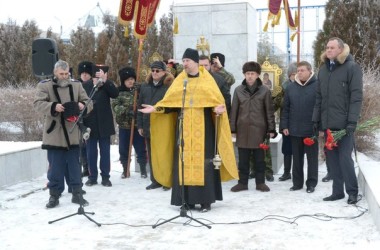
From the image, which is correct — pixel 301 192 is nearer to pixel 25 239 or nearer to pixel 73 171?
pixel 73 171

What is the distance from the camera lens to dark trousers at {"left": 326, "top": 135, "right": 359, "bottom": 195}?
5.43m

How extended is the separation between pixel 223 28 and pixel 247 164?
264cm

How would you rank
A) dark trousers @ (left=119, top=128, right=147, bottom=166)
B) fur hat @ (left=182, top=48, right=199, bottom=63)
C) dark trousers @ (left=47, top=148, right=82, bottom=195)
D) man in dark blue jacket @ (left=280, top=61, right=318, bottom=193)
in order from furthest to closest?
1. dark trousers @ (left=119, top=128, right=147, bottom=166)
2. man in dark blue jacket @ (left=280, top=61, right=318, bottom=193)
3. dark trousers @ (left=47, top=148, right=82, bottom=195)
4. fur hat @ (left=182, top=48, right=199, bottom=63)

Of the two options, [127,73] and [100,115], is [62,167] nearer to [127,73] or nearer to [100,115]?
[100,115]

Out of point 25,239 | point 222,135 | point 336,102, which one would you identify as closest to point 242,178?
point 222,135

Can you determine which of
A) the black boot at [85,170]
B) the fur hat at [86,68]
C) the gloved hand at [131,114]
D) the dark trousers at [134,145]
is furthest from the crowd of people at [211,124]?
the black boot at [85,170]

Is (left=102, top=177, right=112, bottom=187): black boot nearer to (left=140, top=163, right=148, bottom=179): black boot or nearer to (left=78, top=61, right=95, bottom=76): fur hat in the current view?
(left=140, top=163, right=148, bottom=179): black boot

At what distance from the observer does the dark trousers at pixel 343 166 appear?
214 inches

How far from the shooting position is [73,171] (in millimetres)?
5699

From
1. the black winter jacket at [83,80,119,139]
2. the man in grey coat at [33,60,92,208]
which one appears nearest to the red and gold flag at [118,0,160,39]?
the black winter jacket at [83,80,119,139]

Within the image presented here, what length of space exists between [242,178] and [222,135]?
122cm

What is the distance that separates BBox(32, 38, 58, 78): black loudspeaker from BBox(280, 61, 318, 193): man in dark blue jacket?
3513 millimetres

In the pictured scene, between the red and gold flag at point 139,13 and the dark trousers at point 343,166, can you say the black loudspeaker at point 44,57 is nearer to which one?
the red and gold flag at point 139,13

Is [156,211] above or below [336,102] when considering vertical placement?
below
